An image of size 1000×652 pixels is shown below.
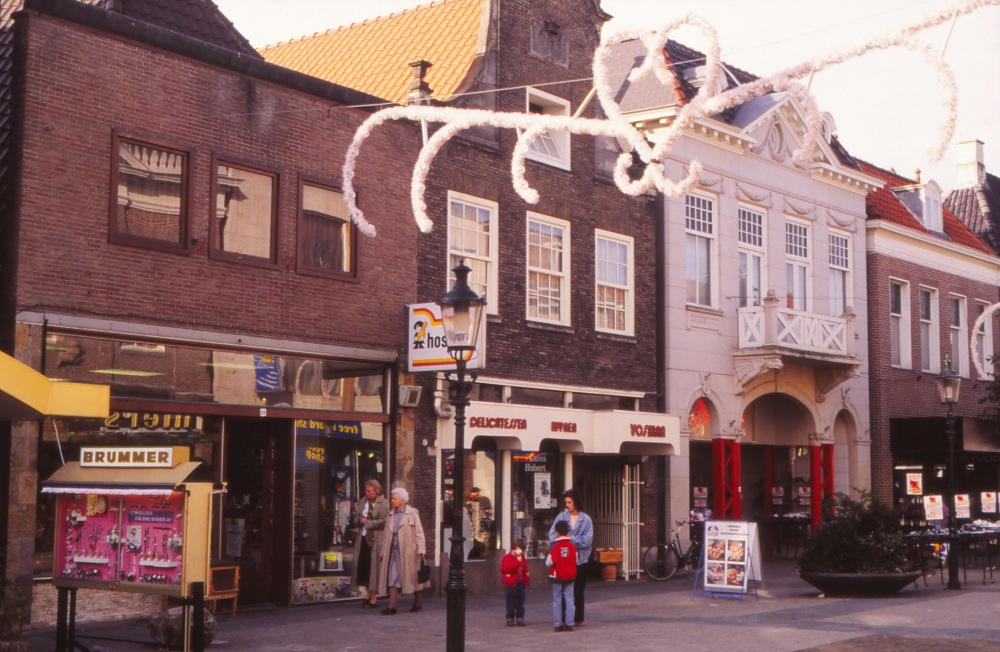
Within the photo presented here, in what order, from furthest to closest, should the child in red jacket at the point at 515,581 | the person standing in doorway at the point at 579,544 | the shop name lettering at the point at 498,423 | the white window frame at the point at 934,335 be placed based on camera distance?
the white window frame at the point at 934,335 → the shop name lettering at the point at 498,423 → the person standing in doorway at the point at 579,544 → the child in red jacket at the point at 515,581

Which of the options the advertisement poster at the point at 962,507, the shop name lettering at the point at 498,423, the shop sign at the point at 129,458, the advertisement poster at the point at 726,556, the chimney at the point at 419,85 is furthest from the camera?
the advertisement poster at the point at 962,507

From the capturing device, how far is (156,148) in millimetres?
14797

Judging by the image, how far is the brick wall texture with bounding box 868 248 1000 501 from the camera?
28.8 m

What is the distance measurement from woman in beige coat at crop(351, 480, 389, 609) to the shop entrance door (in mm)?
985

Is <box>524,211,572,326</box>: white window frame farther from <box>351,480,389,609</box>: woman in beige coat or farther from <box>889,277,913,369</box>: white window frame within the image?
<box>889,277,913,369</box>: white window frame

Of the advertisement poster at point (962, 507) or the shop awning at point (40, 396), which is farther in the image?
the advertisement poster at point (962, 507)

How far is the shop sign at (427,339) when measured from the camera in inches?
672

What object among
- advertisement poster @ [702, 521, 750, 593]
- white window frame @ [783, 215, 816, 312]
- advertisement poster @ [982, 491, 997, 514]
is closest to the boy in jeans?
advertisement poster @ [702, 521, 750, 593]

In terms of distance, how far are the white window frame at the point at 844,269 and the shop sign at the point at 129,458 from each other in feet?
66.9

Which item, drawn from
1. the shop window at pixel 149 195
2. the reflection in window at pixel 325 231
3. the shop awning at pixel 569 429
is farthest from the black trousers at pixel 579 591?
the shop window at pixel 149 195

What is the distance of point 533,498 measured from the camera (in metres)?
20.0

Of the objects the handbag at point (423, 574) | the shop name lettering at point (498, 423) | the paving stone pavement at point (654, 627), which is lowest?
the paving stone pavement at point (654, 627)

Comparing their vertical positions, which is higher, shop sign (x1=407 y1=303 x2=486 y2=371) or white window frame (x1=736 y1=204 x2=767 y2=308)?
white window frame (x1=736 y1=204 x2=767 y2=308)

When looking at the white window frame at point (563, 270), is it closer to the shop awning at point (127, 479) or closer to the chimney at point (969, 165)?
the shop awning at point (127, 479)
